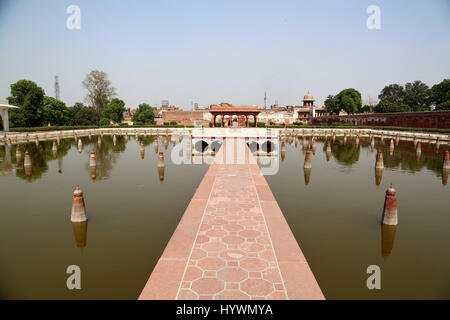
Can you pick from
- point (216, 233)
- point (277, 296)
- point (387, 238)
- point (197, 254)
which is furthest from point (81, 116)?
point (277, 296)

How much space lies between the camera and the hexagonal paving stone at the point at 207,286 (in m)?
4.16

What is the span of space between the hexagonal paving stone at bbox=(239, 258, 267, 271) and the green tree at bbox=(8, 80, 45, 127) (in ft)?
155

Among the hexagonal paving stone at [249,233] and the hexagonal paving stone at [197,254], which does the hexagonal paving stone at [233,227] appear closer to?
the hexagonal paving stone at [249,233]

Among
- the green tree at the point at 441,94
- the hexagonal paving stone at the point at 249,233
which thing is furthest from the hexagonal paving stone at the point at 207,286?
the green tree at the point at 441,94

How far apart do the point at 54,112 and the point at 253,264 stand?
177 feet

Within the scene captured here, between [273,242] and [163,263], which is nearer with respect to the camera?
[163,263]

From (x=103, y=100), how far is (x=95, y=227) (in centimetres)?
6342

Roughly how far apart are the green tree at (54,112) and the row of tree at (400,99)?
62390 millimetres

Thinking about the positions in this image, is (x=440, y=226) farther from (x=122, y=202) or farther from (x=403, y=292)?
(x=122, y=202)

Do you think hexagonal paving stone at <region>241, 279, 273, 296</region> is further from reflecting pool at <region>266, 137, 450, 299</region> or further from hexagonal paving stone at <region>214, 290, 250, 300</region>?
reflecting pool at <region>266, 137, 450, 299</region>

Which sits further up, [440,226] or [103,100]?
[103,100]

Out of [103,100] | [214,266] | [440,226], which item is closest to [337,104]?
[103,100]

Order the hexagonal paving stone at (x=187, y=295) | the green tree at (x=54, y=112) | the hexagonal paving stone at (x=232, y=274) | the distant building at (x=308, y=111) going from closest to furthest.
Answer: the hexagonal paving stone at (x=187, y=295), the hexagonal paving stone at (x=232, y=274), the green tree at (x=54, y=112), the distant building at (x=308, y=111)
